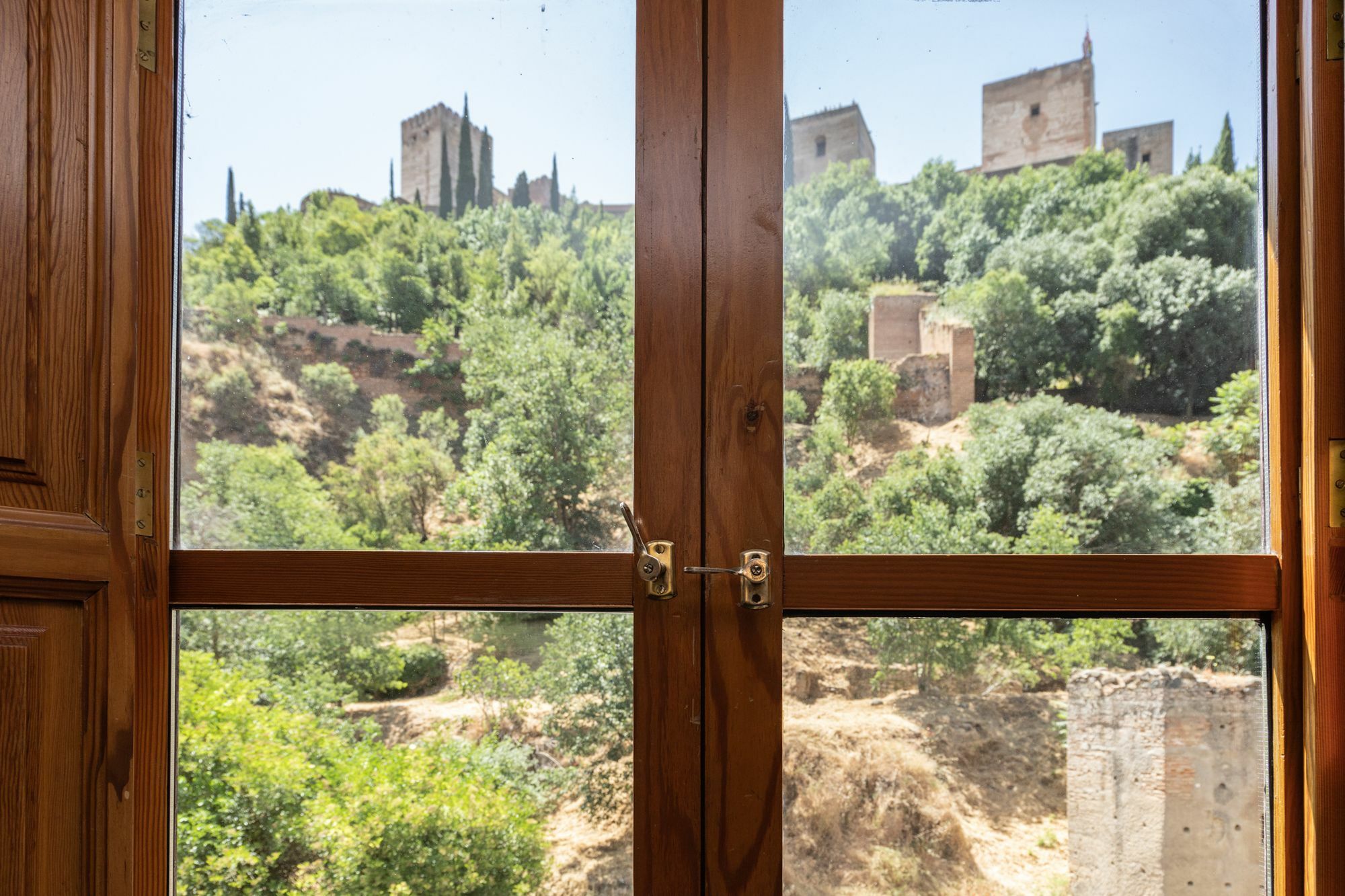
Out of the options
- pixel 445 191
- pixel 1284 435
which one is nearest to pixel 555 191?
pixel 445 191

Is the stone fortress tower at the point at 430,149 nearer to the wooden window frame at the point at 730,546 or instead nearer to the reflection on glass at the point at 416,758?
the wooden window frame at the point at 730,546

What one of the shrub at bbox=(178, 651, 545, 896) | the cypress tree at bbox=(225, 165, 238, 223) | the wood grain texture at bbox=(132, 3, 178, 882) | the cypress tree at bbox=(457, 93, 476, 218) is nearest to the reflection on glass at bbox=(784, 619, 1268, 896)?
the shrub at bbox=(178, 651, 545, 896)

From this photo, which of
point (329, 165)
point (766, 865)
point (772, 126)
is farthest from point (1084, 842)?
point (329, 165)

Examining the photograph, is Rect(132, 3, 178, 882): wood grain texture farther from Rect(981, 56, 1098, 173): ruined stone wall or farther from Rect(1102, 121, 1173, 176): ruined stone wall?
Rect(1102, 121, 1173, 176): ruined stone wall

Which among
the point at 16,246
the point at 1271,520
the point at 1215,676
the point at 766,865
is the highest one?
the point at 16,246

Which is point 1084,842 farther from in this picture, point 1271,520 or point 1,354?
point 1,354

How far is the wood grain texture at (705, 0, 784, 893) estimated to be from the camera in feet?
3.68

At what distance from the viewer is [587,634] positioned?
117cm

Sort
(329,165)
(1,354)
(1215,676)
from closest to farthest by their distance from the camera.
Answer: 1. (1,354)
2. (1215,676)
3. (329,165)

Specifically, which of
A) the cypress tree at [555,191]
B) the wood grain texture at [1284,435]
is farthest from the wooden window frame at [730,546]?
the cypress tree at [555,191]

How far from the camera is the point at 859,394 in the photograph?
1.18 meters

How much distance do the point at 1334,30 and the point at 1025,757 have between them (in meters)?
1.01

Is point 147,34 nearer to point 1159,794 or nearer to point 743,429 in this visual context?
point 743,429

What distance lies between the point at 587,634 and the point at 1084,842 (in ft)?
2.31
